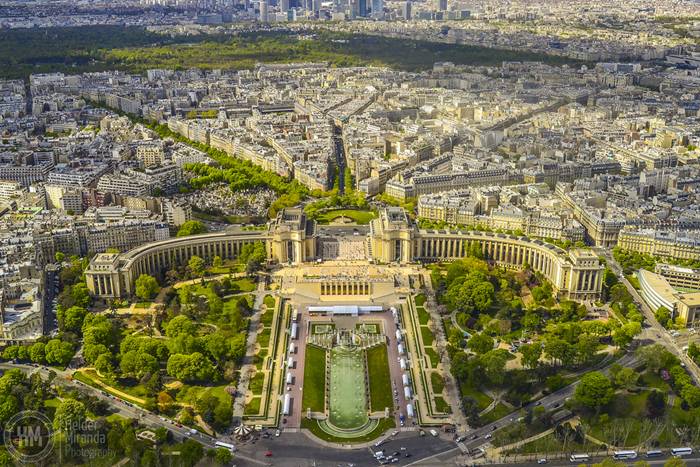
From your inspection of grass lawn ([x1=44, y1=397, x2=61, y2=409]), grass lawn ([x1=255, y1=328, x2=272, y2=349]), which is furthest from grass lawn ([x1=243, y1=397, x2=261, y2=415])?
grass lawn ([x1=44, y1=397, x2=61, y2=409])

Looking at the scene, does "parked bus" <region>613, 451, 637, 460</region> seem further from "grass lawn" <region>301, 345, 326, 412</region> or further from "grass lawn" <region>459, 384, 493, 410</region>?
"grass lawn" <region>301, 345, 326, 412</region>

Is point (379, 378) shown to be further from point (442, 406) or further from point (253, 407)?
point (253, 407)

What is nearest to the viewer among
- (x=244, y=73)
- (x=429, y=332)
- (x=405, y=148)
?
(x=429, y=332)

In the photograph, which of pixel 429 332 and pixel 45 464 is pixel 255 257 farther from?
pixel 45 464

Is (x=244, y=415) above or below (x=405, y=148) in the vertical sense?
below

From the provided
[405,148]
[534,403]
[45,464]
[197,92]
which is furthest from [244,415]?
[197,92]

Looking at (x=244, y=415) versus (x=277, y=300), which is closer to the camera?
(x=244, y=415)

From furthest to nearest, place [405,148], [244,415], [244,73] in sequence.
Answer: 1. [244,73]
2. [405,148]
3. [244,415]
